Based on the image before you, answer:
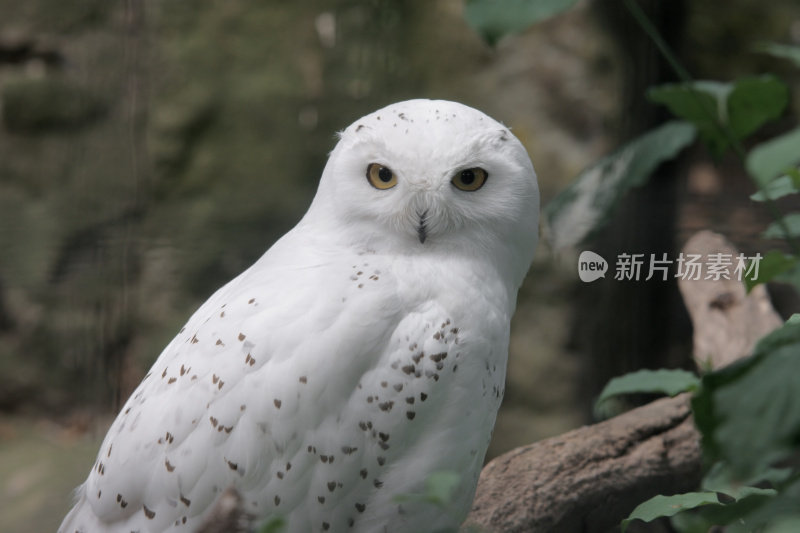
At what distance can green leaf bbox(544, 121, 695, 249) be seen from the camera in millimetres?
811

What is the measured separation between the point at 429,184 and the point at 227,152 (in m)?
2.12

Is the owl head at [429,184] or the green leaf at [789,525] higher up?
the owl head at [429,184]

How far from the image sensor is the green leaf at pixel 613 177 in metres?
0.81

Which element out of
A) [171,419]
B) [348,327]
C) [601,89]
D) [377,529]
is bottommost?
[377,529]

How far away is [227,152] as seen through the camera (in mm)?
3412

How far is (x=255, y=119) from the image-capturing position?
3389 millimetres

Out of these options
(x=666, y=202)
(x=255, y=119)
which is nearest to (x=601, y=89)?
(x=666, y=202)

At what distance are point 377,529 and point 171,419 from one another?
0.42 meters

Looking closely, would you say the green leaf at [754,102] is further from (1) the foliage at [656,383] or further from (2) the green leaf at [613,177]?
(1) the foliage at [656,383]

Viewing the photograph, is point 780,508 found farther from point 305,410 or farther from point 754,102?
point 305,410

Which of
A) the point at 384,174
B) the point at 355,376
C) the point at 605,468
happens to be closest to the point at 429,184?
the point at 384,174

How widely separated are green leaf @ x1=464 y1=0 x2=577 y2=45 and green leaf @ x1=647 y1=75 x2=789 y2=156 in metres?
0.21

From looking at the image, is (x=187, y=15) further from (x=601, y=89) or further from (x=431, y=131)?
(x=431, y=131)

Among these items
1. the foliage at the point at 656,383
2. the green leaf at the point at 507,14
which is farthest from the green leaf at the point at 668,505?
the green leaf at the point at 507,14
